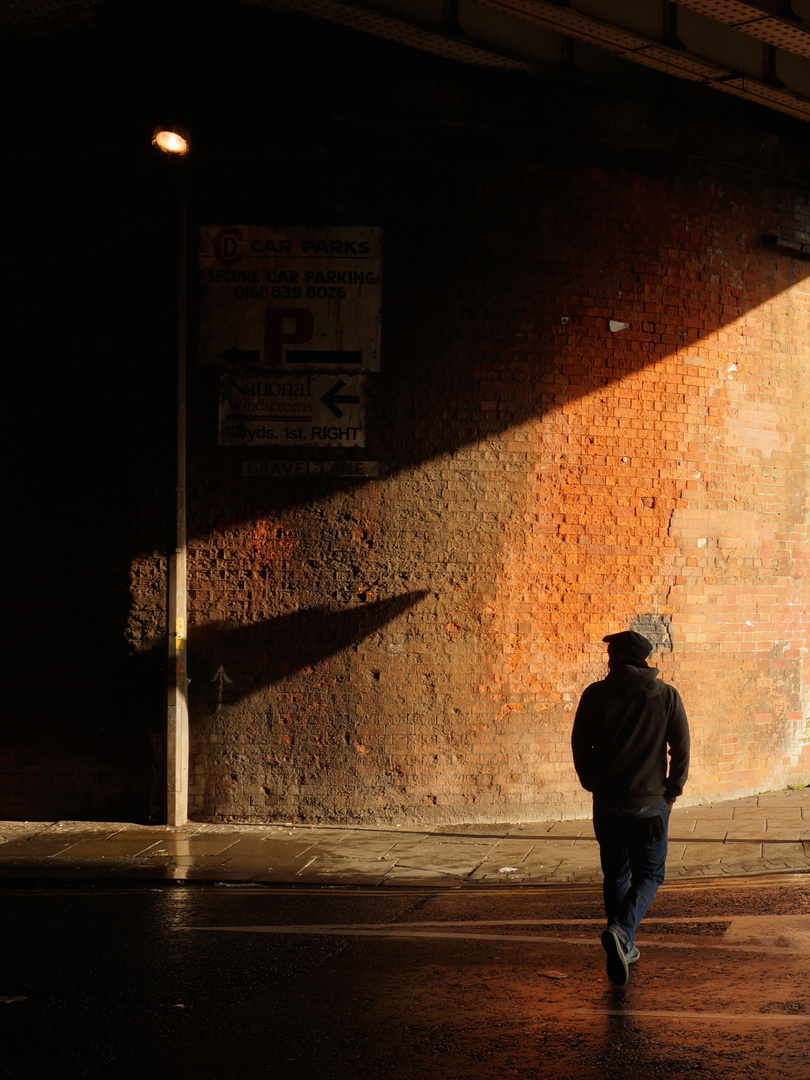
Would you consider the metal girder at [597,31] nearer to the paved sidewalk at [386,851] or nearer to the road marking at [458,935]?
the paved sidewalk at [386,851]

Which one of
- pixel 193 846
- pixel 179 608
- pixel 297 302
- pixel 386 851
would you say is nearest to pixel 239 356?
pixel 297 302

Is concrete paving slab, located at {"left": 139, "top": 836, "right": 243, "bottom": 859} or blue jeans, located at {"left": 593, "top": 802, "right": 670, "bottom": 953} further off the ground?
blue jeans, located at {"left": 593, "top": 802, "right": 670, "bottom": 953}

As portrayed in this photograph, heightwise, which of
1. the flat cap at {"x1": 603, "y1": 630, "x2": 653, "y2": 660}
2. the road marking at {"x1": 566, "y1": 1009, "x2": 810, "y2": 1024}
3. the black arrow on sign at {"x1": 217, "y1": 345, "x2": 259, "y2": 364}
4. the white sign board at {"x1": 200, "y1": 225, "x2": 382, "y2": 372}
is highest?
the white sign board at {"x1": 200, "y1": 225, "x2": 382, "y2": 372}

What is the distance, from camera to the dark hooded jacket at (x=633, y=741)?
5.61 meters

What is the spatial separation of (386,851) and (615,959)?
12.8 ft

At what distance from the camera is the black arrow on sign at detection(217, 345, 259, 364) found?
10.3 m

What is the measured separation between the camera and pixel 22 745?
10.4 metres

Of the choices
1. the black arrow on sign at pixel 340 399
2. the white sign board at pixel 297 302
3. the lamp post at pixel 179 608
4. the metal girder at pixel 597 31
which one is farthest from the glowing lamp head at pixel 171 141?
the black arrow on sign at pixel 340 399

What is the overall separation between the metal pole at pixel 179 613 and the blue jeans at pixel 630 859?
548 centimetres

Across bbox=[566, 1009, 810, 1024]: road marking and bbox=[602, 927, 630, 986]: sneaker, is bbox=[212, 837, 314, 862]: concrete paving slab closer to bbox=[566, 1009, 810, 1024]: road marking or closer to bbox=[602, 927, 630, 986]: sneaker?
bbox=[602, 927, 630, 986]: sneaker

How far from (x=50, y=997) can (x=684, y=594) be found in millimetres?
7560

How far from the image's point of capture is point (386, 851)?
900cm

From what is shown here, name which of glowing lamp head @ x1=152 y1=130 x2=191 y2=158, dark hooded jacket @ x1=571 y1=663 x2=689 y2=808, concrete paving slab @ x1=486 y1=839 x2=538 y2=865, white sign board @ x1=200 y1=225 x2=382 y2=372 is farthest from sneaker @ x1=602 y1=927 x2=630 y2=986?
glowing lamp head @ x1=152 y1=130 x2=191 y2=158

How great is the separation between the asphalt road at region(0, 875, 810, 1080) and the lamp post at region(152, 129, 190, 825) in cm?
239
